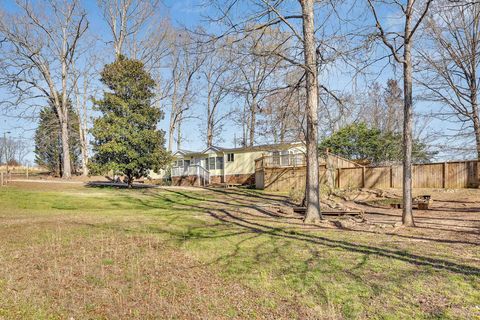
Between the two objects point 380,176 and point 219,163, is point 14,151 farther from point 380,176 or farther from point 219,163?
point 380,176

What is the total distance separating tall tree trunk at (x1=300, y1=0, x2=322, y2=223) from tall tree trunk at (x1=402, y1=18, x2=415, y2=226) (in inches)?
89.7

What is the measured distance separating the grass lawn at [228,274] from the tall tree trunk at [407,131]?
143 centimetres

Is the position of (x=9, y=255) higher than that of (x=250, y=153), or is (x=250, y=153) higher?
(x=250, y=153)

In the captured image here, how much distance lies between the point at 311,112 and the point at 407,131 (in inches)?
99.7

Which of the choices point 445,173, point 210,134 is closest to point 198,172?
point 210,134

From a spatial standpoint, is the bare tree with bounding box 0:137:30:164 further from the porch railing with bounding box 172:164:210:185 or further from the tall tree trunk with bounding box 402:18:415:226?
the tall tree trunk with bounding box 402:18:415:226

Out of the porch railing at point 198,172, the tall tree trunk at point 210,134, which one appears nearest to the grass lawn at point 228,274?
the porch railing at point 198,172

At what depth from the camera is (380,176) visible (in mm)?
19781

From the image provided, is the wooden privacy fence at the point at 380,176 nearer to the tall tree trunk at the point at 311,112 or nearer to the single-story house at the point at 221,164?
the single-story house at the point at 221,164

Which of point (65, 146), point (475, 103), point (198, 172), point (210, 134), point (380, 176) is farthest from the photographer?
point (210, 134)

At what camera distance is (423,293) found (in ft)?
12.5

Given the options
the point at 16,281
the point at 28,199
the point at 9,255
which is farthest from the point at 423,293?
the point at 28,199

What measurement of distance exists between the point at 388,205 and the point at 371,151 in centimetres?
1368

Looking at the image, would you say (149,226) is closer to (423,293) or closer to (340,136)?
(423,293)
